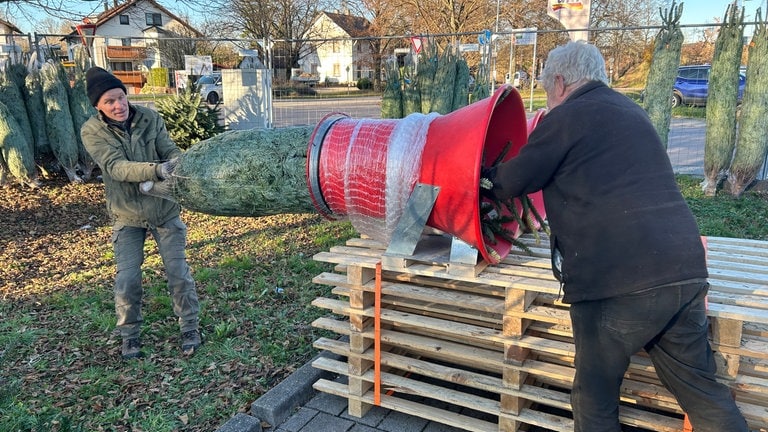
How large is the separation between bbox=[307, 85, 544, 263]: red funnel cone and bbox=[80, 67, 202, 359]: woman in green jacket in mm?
1408

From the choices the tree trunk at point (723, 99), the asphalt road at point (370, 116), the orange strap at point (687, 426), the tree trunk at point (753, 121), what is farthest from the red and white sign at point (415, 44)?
the orange strap at point (687, 426)

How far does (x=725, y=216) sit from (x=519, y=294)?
5.57 m

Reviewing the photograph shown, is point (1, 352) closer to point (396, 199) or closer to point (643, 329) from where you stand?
point (396, 199)

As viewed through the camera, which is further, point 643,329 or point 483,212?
point 483,212

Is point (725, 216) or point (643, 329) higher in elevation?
point (643, 329)

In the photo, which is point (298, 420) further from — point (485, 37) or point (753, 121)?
point (485, 37)

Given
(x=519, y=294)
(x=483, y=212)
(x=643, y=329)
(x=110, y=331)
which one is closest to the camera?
(x=643, y=329)

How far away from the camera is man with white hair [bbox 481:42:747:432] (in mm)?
2170

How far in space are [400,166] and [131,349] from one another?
2403 mm

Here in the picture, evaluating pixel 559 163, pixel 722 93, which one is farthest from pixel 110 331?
pixel 722 93

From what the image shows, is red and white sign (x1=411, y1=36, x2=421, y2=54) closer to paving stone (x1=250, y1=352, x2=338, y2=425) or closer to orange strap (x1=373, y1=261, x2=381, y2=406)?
paving stone (x1=250, y1=352, x2=338, y2=425)

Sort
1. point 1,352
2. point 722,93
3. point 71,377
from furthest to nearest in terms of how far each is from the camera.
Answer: point 722,93, point 1,352, point 71,377

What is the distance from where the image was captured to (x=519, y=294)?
2703 mm

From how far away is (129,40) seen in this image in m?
10.3
